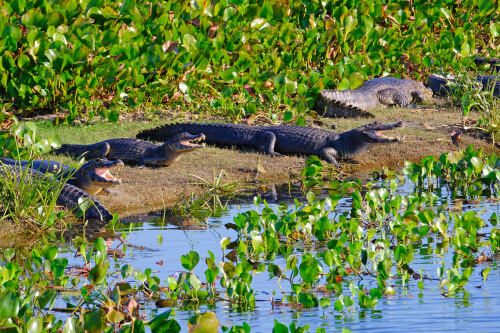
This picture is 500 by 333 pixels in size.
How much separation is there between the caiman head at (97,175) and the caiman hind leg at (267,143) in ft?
8.15

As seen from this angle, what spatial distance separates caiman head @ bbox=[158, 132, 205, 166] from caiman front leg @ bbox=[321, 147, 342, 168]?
1.51m

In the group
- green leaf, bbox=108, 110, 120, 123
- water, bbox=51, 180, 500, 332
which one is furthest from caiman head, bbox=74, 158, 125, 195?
green leaf, bbox=108, 110, 120, 123

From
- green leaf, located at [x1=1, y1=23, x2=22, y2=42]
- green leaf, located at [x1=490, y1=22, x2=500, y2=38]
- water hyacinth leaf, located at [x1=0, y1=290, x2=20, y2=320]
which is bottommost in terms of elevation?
water hyacinth leaf, located at [x1=0, y1=290, x2=20, y2=320]

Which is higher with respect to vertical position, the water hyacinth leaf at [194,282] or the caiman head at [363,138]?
the caiman head at [363,138]

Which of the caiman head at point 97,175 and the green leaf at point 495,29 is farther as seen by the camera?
the green leaf at point 495,29

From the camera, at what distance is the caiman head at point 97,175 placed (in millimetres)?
5922

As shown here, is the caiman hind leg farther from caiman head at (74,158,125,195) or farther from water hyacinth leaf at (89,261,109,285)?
water hyacinth leaf at (89,261,109,285)

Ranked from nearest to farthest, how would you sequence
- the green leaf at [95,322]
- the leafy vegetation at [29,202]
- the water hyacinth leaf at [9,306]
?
the water hyacinth leaf at [9,306], the green leaf at [95,322], the leafy vegetation at [29,202]

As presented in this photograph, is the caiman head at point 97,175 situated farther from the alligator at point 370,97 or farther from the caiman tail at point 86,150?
the alligator at point 370,97

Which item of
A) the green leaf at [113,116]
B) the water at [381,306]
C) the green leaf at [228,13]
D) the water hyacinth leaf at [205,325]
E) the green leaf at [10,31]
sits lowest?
the water at [381,306]

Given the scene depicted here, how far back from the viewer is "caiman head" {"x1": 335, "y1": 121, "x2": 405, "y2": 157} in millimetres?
7777

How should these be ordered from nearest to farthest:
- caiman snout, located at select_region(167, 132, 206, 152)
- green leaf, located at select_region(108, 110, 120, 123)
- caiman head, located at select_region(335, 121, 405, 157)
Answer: caiman snout, located at select_region(167, 132, 206, 152), caiman head, located at select_region(335, 121, 405, 157), green leaf, located at select_region(108, 110, 120, 123)

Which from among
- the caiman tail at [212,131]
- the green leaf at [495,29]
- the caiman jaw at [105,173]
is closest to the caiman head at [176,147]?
the caiman tail at [212,131]

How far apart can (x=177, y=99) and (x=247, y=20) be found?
4.68 ft
